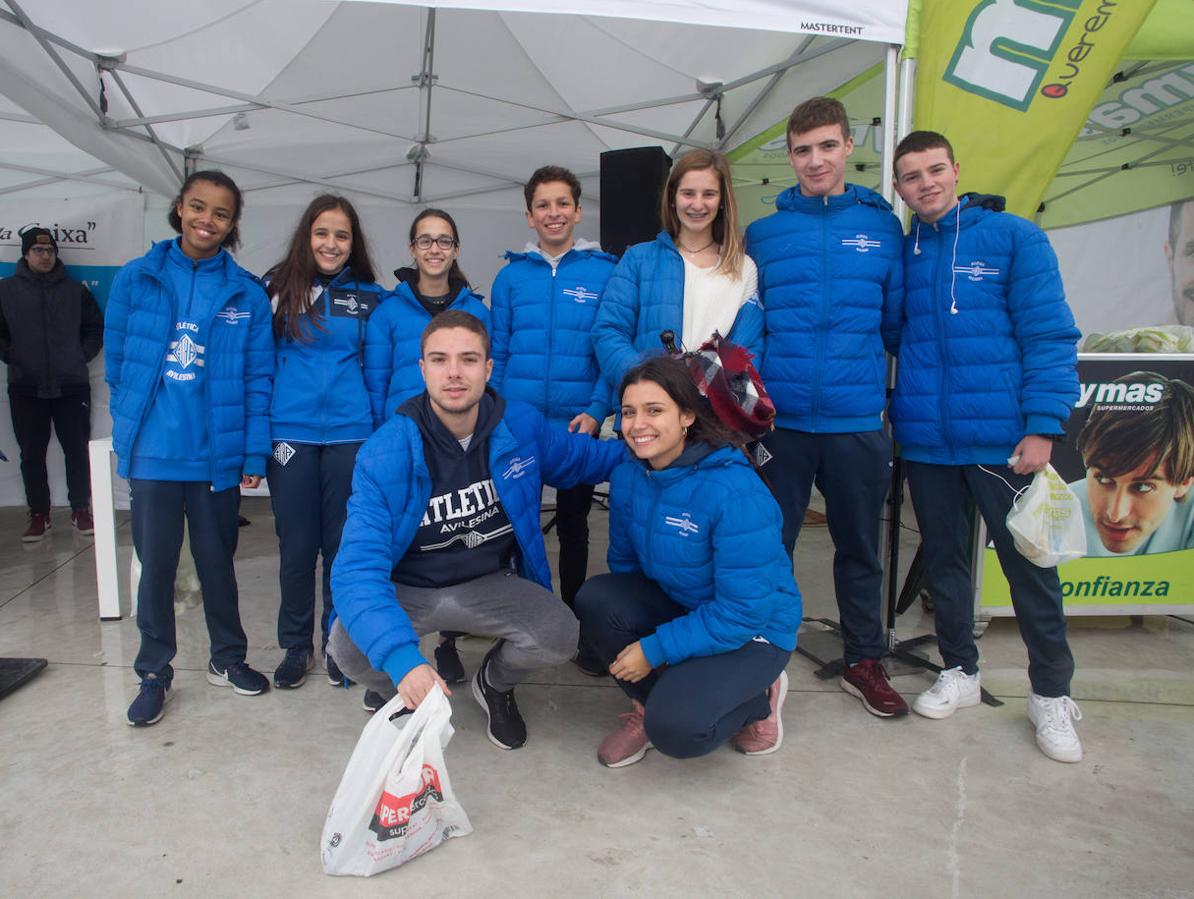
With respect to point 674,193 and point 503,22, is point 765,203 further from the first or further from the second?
point 674,193

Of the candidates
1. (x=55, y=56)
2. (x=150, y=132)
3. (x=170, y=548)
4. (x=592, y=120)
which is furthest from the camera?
(x=592, y=120)

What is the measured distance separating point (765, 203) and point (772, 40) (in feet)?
4.24

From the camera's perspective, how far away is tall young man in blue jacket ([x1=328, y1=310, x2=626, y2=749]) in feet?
7.39

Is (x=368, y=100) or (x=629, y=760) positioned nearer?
(x=629, y=760)

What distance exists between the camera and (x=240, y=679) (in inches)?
111

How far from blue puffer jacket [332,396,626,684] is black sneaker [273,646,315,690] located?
85cm

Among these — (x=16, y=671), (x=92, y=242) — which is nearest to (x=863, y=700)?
(x=16, y=671)

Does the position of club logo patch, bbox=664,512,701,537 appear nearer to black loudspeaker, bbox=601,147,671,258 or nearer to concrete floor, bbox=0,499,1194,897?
concrete floor, bbox=0,499,1194,897

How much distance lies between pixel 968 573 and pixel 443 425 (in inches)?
68.9

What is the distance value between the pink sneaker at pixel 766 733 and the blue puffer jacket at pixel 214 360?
176cm

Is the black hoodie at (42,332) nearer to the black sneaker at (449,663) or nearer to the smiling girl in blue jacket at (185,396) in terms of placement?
the smiling girl in blue jacket at (185,396)

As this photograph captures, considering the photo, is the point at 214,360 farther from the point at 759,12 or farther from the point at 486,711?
the point at 759,12

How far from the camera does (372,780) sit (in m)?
1.76

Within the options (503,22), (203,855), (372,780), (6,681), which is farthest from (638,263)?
(503,22)
